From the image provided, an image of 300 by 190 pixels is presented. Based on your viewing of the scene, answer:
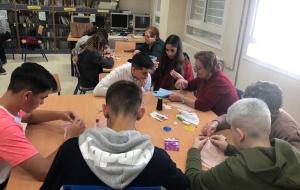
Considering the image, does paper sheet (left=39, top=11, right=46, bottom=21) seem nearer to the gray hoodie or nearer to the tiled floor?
the tiled floor

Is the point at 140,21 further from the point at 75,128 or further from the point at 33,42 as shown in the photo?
the point at 75,128

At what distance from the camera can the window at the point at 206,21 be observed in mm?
4516

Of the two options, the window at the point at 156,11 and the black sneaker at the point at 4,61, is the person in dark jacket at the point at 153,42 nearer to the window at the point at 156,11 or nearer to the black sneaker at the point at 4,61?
the window at the point at 156,11

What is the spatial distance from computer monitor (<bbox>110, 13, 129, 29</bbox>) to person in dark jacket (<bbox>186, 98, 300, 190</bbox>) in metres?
6.18

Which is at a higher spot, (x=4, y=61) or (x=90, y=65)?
(x=90, y=65)

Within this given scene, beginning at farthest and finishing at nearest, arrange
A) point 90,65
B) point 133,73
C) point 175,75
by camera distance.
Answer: point 90,65
point 175,75
point 133,73

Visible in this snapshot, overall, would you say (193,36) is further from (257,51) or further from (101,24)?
(101,24)

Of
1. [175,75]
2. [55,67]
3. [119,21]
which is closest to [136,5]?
[119,21]

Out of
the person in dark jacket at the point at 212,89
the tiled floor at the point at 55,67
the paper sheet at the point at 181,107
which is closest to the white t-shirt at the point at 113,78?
the paper sheet at the point at 181,107

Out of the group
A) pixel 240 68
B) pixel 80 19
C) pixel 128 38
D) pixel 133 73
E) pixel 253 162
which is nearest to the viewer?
pixel 253 162

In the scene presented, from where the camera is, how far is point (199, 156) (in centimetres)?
164

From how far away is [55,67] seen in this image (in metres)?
6.64

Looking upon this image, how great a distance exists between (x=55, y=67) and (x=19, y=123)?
5.45 m

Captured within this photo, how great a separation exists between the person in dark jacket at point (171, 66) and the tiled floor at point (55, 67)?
7.71 feet
